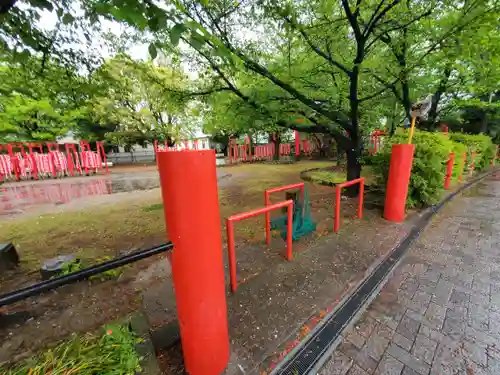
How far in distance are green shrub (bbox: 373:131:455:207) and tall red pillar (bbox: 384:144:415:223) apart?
588 mm

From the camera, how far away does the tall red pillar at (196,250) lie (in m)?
1.19

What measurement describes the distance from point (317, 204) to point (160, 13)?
518cm

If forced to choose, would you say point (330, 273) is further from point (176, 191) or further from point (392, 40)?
point (392, 40)

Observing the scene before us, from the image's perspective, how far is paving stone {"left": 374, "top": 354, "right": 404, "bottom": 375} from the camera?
1.63 meters

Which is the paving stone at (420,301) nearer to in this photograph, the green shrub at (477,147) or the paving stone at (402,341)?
the paving stone at (402,341)

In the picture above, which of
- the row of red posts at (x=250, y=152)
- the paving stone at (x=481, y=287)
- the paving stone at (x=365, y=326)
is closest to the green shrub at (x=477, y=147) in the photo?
the paving stone at (x=481, y=287)

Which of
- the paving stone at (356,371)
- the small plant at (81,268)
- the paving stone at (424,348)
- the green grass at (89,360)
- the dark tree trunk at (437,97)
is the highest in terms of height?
the dark tree trunk at (437,97)

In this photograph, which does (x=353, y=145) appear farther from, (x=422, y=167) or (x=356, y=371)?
(x=356, y=371)

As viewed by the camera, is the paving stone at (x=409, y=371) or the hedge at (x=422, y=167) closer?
the paving stone at (x=409, y=371)

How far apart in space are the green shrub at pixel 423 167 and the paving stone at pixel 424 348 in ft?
11.7

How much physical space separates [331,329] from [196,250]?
158 cm

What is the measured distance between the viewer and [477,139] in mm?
9703

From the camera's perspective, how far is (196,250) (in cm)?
127

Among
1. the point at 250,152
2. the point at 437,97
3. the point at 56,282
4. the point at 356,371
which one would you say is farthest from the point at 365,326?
the point at 250,152
